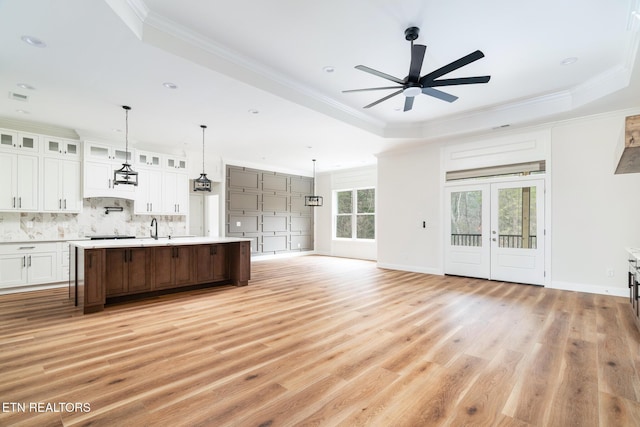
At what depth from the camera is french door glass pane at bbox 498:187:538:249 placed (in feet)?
18.2

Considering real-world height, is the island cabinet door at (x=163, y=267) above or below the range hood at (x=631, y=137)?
below

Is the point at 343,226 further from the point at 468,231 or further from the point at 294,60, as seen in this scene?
the point at 294,60

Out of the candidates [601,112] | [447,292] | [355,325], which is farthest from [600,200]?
[355,325]

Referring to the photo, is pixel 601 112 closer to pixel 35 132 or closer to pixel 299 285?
pixel 299 285

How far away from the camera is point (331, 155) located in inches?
313

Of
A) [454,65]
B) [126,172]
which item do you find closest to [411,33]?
[454,65]

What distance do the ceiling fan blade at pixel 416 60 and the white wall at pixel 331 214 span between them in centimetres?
607

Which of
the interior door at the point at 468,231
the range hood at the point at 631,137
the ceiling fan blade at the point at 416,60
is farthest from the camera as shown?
the interior door at the point at 468,231

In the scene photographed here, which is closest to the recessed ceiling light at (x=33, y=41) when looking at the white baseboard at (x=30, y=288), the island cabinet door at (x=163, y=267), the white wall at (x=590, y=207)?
the island cabinet door at (x=163, y=267)

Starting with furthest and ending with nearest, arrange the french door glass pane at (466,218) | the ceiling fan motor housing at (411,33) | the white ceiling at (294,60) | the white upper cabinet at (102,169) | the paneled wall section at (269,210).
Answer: the paneled wall section at (269,210) → the french door glass pane at (466,218) → the white upper cabinet at (102,169) → the ceiling fan motor housing at (411,33) → the white ceiling at (294,60)

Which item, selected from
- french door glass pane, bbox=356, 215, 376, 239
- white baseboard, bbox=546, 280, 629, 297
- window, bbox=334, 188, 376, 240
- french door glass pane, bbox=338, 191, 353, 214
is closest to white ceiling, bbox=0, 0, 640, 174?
white baseboard, bbox=546, 280, 629, 297

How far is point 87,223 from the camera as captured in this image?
19.9 ft

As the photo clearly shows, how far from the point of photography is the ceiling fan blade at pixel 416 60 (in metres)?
2.76

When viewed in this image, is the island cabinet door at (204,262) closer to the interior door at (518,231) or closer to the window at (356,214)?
the window at (356,214)
